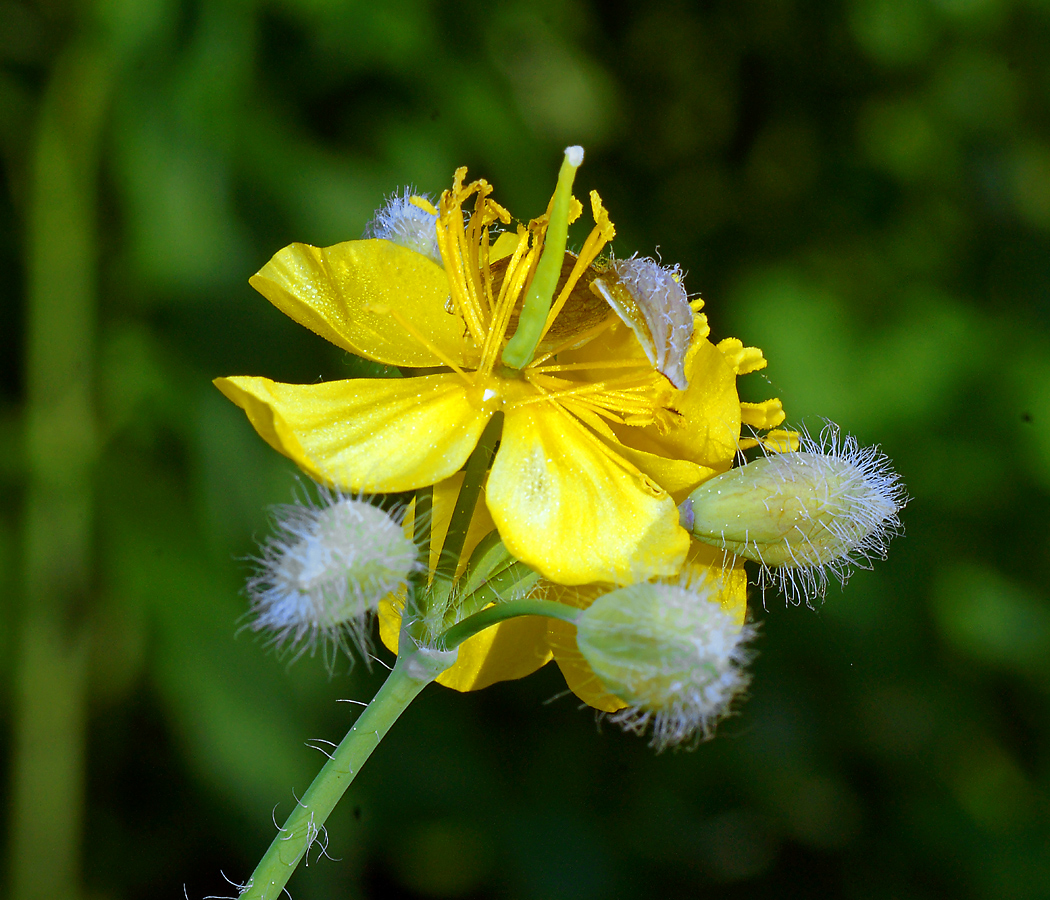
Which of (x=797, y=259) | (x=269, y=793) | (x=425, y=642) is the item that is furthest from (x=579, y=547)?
(x=797, y=259)

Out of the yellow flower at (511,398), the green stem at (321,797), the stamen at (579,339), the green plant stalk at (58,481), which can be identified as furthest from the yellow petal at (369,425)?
the green plant stalk at (58,481)

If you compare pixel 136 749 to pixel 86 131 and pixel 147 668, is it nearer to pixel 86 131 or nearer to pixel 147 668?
pixel 147 668

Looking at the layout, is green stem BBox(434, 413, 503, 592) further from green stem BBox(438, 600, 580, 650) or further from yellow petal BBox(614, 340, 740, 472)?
yellow petal BBox(614, 340, 740, 472)

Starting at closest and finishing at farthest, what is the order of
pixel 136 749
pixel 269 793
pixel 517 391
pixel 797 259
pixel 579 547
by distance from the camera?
pixel 579 547 → pixel 517 391 → pixel 269 793 → pixel 136 749 → pixel 797 259

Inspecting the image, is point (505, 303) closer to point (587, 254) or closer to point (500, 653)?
point (587, 254)

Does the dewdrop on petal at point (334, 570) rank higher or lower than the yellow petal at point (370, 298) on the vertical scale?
lower

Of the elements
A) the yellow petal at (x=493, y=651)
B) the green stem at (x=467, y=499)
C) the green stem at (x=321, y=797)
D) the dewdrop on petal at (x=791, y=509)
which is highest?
the dewdrop on petal at (x=791, y=509)

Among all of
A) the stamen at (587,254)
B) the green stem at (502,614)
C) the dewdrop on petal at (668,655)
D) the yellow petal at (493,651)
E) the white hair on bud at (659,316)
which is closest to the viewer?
the dewdrop on petal at (668,655)

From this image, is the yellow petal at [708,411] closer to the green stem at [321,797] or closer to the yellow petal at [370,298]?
the yellow petal at [370,298]
